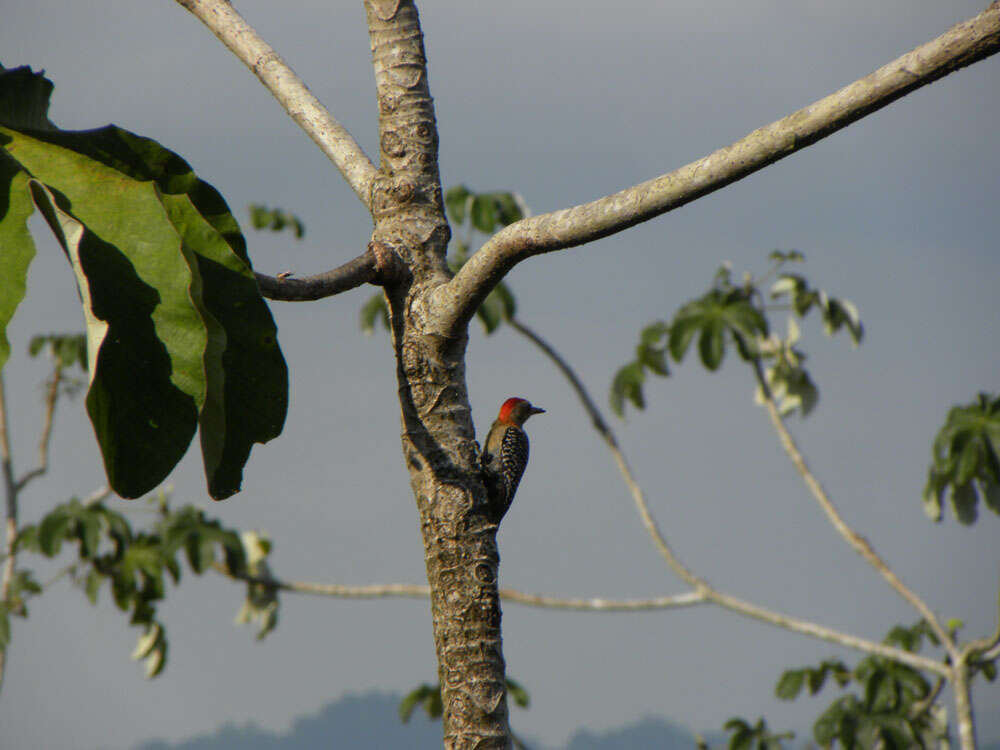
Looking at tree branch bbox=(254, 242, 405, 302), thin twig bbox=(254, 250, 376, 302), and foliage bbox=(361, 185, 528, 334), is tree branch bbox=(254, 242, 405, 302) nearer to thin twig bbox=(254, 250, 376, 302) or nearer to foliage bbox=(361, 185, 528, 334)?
thin twig bbox=(254, 250, 376, 302)

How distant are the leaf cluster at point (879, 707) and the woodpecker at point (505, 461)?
287 cm

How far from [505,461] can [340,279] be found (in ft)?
3.02

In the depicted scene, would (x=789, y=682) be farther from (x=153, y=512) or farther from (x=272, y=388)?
(x=272, y=388)

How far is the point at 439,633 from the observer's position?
1.85 metres

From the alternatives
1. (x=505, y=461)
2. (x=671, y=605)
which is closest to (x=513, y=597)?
(x=671, y=605)

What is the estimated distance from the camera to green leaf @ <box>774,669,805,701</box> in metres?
5.96

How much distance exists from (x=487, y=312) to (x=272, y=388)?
4.76 meters

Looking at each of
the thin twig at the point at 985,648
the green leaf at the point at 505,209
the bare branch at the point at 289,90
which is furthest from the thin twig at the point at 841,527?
the bare branch at the point at 289,90

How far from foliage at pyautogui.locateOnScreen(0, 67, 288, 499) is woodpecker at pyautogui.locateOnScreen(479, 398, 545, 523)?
0.80 meters

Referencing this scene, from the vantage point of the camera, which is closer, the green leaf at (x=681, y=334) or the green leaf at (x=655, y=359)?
the green leaf at (x=681, y=334)

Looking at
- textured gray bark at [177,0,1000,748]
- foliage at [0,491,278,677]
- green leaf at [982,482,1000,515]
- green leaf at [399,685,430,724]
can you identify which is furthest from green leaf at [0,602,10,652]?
green leaf at [982,482,1000,515]

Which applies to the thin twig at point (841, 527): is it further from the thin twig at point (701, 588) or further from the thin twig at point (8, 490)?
the thin twig at point (8, 490)

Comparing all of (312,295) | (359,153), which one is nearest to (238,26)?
(359,153)

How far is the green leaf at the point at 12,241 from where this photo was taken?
44.1 inches
